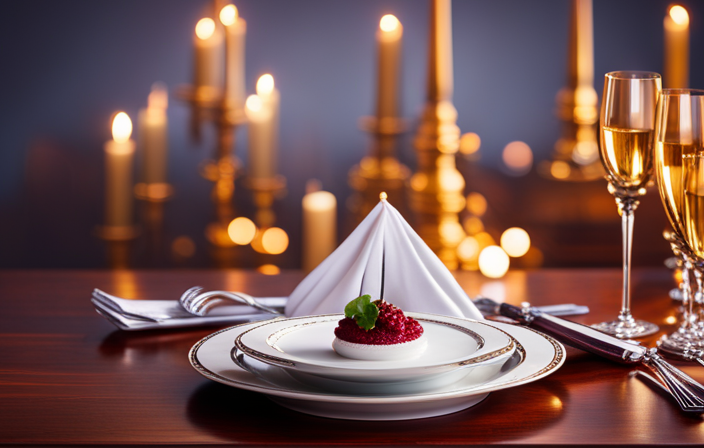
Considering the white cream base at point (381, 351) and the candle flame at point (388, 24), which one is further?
the candle flame at point (388, 24)

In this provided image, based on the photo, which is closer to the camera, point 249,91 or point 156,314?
point 156,314

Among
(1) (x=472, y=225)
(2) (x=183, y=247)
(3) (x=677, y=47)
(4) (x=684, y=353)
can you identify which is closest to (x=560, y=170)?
(1) (x=472, y=225)

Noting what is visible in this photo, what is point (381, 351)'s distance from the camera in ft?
1.76

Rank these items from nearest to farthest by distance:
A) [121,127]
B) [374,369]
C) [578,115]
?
[374,369] → [121,127] → [578,115]

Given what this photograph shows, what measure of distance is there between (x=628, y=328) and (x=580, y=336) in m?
0.11

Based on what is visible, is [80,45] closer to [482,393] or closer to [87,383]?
[87,383]

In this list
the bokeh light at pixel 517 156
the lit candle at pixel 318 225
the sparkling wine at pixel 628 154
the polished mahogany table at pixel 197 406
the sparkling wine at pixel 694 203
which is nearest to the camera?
the polished mahogany table at pixel 197 406

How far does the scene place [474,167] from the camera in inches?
93.1

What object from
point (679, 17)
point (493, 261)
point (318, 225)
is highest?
point (679, 17)

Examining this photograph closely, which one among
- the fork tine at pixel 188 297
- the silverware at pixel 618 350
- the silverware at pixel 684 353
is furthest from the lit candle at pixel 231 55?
the silverware at pixel 684 353

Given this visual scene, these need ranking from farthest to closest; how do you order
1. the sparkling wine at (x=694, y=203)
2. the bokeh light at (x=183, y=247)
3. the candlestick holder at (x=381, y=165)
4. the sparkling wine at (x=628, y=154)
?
the bokeh light at (x=183, y=247)
the candlestick holder at (x=381, y=165)
the sparkling wine at (x=628, y=154)
the sparkling wine at (x=694, y=203)

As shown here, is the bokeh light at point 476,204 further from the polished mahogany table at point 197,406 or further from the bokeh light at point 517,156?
the polished mahogany table at point 197,406

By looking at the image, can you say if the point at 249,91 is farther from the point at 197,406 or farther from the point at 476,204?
the point at 197,406

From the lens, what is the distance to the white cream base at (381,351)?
0.53 m
